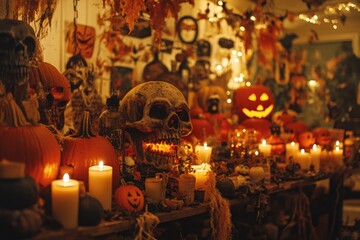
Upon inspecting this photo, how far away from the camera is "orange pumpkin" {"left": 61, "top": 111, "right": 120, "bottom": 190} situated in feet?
6.06

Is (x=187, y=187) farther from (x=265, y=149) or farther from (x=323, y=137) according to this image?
(x=323, y=137)

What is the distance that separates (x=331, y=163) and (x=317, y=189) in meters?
0.79

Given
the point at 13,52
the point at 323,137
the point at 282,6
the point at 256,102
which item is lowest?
the point at 323,137

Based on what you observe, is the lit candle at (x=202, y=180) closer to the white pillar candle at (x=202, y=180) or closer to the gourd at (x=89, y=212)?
the white pillar candle at (x=202, y=180)

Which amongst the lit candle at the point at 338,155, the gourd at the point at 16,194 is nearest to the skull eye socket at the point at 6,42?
the gourd at the point at 16,194

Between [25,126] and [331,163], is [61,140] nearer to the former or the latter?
[25,126]

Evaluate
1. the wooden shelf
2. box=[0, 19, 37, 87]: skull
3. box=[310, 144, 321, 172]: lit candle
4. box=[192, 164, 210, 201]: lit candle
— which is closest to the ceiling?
box=[310, 144, 321, 172]: lit candle

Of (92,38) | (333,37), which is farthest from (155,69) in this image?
(333,37)

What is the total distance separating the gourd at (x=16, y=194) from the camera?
4.38ft

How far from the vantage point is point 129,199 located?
1.76 meters

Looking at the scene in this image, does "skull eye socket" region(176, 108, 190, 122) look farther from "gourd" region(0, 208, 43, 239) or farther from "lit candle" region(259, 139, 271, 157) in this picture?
"gourd" region(0, 208, 43, 239)

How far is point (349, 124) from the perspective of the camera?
399 cm

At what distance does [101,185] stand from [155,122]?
0.59 m

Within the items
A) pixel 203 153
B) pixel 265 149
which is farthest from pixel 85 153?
pixel 265 149
